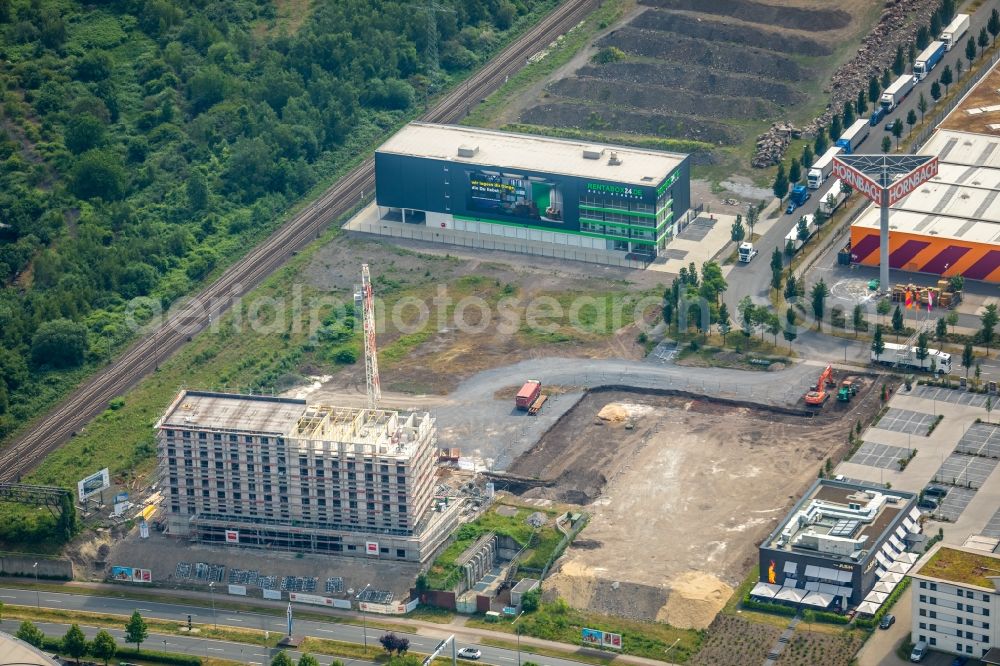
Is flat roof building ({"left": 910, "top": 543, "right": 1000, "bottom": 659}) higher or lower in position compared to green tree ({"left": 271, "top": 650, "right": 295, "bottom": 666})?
higher

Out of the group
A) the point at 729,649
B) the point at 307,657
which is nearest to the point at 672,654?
the point at 729,649

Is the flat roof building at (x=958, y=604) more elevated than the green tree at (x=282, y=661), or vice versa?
the flat roof building at (x=958, y=604)

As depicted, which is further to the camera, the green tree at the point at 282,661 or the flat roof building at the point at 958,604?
the green tree at the point at 282,661

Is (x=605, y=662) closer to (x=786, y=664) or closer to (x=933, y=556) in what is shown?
(x=786, y=664)

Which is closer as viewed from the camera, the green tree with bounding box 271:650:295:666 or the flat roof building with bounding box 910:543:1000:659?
the flat roof building with bounding box 910:543:1000:659

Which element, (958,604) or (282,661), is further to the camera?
(282,661)

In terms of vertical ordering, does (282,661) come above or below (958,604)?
below

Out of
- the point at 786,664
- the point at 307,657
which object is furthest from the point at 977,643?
the point at 307,657
